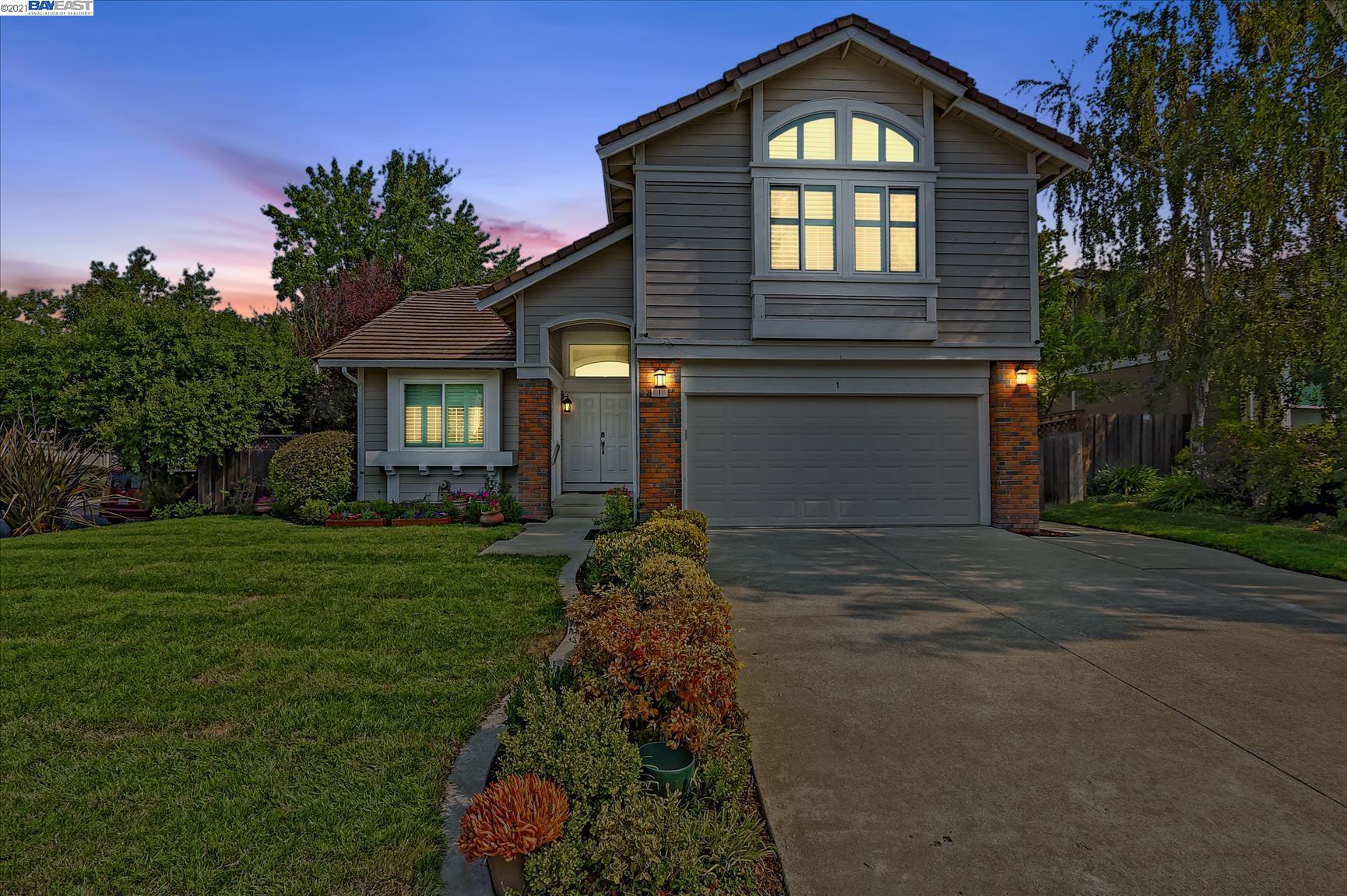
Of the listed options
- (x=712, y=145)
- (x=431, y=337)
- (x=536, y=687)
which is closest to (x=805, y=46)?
(x=712, y=145)

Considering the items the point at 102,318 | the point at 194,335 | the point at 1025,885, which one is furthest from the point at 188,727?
the point at 102,318

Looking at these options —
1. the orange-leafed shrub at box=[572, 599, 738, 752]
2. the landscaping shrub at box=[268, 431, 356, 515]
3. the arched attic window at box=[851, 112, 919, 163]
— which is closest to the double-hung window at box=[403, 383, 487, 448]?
the landscaping shrub at box=[268, 431, 356, 515]

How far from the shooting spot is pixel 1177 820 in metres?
2.50

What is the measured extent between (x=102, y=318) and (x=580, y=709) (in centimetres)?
1711

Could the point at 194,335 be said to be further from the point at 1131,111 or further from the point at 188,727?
the point at 1131,111

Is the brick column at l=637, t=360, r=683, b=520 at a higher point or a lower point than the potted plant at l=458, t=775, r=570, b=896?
higher

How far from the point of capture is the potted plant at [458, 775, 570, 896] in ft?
6.21

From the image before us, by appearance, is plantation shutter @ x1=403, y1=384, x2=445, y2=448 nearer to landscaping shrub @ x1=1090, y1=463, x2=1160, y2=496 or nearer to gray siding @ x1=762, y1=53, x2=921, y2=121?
gray siding @ x1=762, y1=53, x2=921, y2=121

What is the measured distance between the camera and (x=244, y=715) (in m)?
3.54

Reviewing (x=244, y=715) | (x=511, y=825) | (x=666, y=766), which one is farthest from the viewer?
(x=244, y=715)

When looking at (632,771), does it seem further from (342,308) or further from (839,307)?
(342,308)

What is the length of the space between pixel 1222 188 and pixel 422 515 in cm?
1362

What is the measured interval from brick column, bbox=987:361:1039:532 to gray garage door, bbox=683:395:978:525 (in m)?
0.37

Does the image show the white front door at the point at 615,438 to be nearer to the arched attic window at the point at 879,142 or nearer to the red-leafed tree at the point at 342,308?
the arched attic window at the point at 879,142
